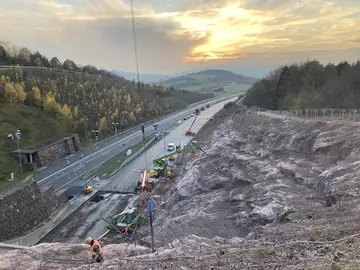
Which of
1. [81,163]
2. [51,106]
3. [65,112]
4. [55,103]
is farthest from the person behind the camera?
[65,112]

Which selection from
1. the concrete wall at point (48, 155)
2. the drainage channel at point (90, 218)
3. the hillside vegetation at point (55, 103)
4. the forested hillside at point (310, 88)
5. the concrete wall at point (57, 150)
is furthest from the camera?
the hillside vegetation at point (55, 103)

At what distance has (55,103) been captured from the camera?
60938mm

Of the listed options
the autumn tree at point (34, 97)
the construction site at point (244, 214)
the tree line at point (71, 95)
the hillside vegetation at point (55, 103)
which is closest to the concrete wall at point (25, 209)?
the construction site at point (244, 214)

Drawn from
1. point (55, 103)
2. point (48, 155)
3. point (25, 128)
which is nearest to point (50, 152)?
point (48, 155)

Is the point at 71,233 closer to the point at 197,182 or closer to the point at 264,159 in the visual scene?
the point at 197,182

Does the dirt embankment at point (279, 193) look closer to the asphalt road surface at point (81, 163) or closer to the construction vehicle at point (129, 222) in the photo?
the construction vehicle at point (129, 222)

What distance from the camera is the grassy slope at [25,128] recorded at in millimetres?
44688

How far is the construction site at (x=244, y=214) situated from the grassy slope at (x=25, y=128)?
15256 millimetres

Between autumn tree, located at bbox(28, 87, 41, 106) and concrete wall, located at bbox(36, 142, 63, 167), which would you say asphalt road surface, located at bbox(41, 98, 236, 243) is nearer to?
concrete wall, located at bbox(36, 142, 63, 167)

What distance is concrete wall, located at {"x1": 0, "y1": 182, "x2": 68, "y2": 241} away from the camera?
29156mm

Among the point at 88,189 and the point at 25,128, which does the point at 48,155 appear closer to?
the point at 25,128

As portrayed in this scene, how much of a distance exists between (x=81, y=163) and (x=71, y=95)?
Answer: 90.3 ft

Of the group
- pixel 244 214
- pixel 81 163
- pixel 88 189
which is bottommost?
pixel 88 189

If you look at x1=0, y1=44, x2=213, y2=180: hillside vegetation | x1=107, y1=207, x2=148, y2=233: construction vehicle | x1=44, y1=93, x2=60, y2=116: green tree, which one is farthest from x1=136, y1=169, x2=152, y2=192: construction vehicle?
x1=44, y1=93, x2=60, y2=116: green tree
